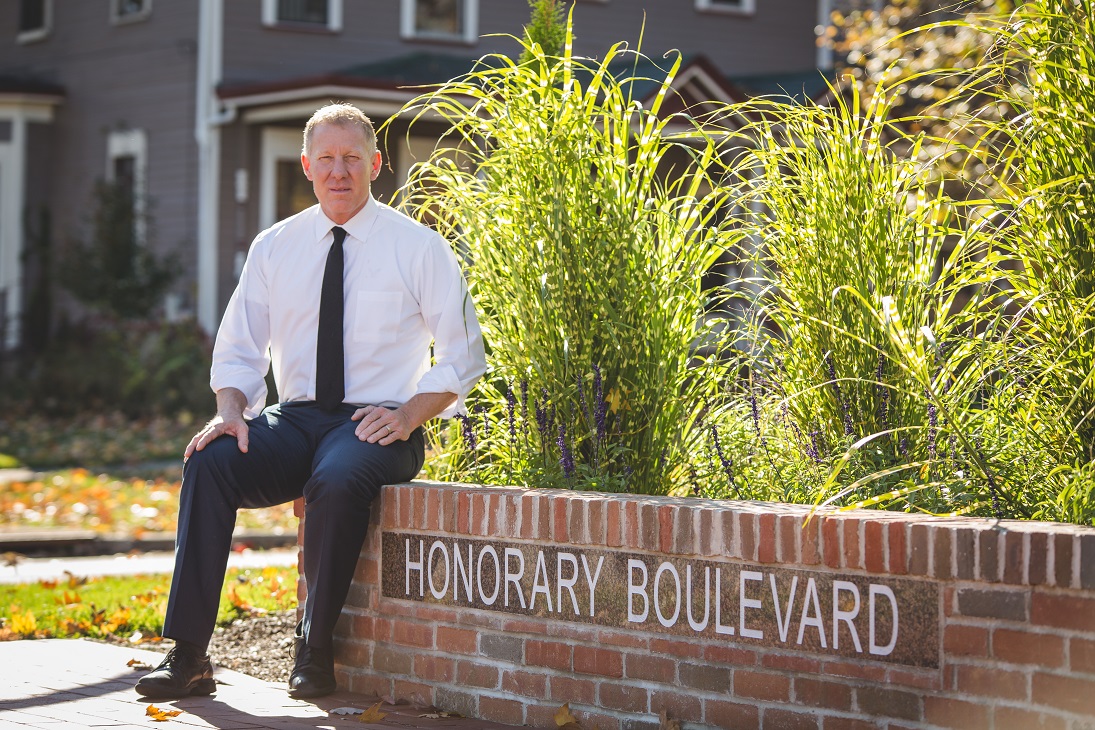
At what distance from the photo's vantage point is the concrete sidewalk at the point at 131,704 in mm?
4004

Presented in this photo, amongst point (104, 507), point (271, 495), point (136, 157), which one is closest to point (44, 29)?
point (136, 157)

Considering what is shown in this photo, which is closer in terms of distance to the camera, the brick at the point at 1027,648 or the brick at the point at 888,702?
the brick at the point at 1027,648

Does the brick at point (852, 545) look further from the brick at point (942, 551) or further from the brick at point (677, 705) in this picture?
the brick at point (677, 705)

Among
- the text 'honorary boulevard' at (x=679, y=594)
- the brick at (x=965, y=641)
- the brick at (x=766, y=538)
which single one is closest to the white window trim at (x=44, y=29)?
the text 'honorary boulevard' at (x=679, y=594)

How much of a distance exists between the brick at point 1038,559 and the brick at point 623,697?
1.13 metres

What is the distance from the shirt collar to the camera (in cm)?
479

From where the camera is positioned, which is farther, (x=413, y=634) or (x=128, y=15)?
(x=128, y=15)

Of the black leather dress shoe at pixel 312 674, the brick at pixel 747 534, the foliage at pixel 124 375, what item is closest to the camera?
the brick at pixel 747 534

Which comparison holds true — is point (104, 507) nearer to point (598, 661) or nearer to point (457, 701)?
point (457, 701)

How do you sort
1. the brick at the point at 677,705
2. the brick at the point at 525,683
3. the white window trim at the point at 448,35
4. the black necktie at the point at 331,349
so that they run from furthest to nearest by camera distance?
the white window trim at the point at 448,35
the black necktie at the point at 331,349
the brick at the point at 525,683
the brick at the point at 677,705

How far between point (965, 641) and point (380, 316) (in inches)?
86.6

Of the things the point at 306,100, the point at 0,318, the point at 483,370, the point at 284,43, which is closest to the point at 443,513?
the point at 483,370

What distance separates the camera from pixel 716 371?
4.64m

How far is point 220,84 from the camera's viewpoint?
710 inches
